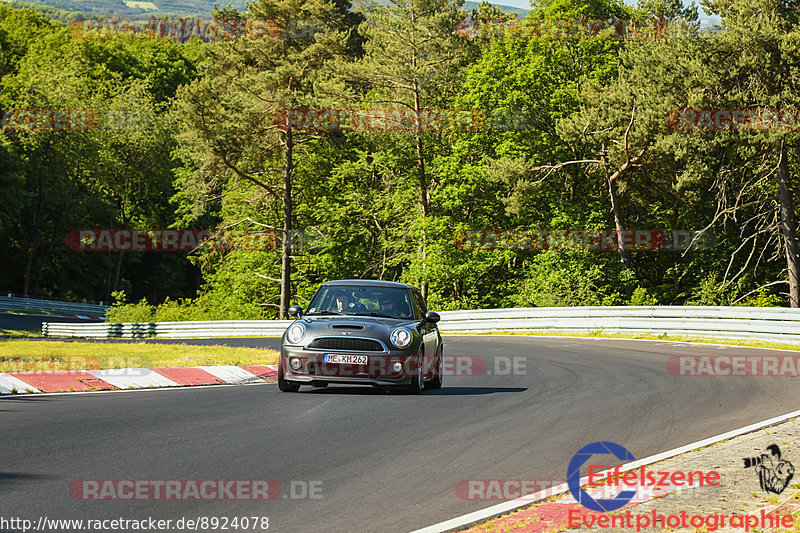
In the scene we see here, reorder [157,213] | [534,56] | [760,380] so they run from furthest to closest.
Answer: [157,213] → [534,56] → [760,380]

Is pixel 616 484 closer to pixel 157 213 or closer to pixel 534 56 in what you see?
pixel 534 56

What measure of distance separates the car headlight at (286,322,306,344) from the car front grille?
0.22 meters

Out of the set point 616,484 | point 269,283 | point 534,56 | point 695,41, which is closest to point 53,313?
point 269,283

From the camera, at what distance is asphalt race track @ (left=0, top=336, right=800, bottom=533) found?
6543mm

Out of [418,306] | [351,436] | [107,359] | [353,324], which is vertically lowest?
[107,359]

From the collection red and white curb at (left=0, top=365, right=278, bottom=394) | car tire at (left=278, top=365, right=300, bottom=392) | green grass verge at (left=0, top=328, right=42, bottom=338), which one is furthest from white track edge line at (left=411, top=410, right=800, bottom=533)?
green grass verge at (left=0, top=328, right=42, bottom=338)

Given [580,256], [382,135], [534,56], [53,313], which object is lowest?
[53,313]

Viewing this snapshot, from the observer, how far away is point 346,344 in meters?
12.8

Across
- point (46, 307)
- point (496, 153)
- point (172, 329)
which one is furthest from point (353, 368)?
point (46, 307)

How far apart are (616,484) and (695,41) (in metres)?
33.8

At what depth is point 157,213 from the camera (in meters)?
84.2

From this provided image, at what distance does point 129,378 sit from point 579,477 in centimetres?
948

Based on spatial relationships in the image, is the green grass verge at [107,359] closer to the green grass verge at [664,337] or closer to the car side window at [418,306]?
the car side window at [418,306]

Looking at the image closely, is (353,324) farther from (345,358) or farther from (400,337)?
(400,337)
